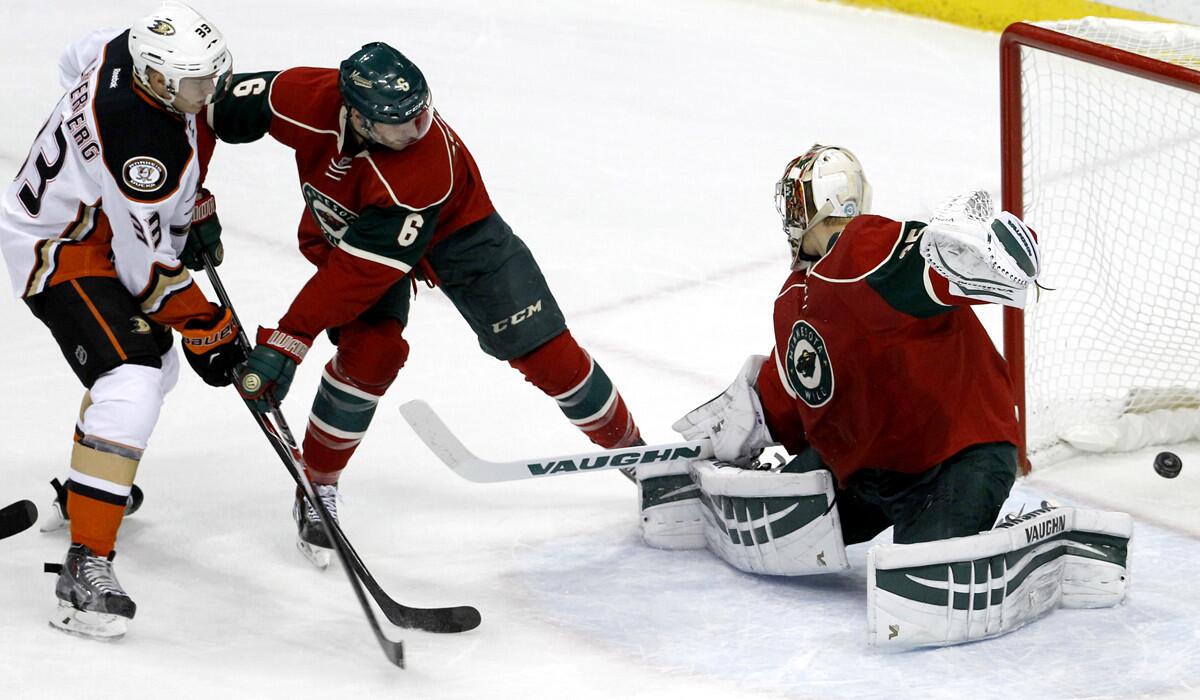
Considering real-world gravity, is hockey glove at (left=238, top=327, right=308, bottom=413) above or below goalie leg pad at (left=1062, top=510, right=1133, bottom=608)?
above

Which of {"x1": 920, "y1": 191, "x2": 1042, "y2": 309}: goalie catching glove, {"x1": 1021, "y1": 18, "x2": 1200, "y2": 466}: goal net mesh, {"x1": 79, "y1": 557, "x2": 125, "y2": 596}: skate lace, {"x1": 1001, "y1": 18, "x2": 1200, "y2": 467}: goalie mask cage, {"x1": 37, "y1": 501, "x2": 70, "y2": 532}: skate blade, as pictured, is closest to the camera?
{"x1": 920, "y1": 191, "x2": 1042, "y2": 309}: goalie catching glove

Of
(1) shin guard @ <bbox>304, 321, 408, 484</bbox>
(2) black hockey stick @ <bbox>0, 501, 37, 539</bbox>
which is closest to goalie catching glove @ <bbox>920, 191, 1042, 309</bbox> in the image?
(1) shin guard @ <bbox>304, 321, 408, 484</bbox>

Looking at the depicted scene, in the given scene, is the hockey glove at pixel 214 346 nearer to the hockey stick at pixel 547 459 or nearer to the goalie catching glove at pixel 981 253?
the hockey stick at pixel 547 459

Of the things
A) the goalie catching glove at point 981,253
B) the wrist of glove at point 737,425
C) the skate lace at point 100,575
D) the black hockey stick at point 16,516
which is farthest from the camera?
the wrist of glove at point 737,425

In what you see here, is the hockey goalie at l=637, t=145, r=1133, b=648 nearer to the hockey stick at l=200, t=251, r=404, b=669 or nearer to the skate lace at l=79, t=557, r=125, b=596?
the hockey stick at l=200, t=251, r=404, b=669

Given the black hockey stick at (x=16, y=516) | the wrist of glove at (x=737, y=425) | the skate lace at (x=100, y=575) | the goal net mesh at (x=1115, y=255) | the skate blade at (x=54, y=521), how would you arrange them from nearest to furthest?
the skate lace at (x=100, y=575), the black hockey stick at (x=16, y=516), the wrist of glove at (x=737, y=425), the skate blade at (x=54, y=521), the goal net mesh at (x=1115, y=255)

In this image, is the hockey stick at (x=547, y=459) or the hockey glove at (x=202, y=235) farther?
the hockey glove at (x=202, y=235)

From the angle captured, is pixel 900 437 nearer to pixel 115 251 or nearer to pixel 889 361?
pixel 889 361

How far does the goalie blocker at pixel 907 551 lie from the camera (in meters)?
2.43

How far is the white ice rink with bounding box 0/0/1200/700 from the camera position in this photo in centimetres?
247

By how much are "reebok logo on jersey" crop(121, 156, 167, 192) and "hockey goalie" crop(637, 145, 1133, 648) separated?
100cm

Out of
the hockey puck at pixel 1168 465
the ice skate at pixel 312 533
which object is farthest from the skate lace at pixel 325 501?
the hockey puck at pixel 1168 465

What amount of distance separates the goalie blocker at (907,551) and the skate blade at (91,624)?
920 mm

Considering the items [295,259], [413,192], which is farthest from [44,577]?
[295,259]
